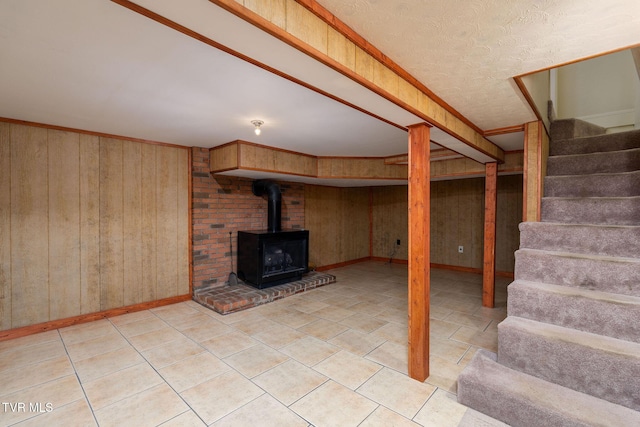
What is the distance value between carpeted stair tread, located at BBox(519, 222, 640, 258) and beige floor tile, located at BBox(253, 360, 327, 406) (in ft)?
6.71

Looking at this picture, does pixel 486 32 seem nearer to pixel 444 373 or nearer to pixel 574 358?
pixel 574 358

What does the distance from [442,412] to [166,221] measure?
3.66 meters

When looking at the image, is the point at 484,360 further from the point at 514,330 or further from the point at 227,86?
the point at 227,86

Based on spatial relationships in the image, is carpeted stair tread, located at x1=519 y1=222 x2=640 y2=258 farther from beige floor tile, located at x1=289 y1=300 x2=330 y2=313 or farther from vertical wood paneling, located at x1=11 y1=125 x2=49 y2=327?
vertical wood paneling, located at x1=11 y1=125 x2=49 y2=327

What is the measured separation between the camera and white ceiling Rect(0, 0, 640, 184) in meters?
1.17

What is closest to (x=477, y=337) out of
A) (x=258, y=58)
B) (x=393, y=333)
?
(x=393, y=333)

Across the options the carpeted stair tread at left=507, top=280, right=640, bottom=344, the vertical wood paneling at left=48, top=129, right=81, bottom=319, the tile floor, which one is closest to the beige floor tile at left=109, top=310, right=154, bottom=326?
the tile floor

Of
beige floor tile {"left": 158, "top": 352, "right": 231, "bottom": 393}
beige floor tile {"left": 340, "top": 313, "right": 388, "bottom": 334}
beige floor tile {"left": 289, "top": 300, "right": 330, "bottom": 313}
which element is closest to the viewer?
beige floor tile {"left": 158, "top": 352, "right": 231, "bottom": 393}

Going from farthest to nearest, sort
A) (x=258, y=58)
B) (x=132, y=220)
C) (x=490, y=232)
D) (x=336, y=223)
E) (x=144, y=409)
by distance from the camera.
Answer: (x=336, y=223)
(x=490, y=232)
(x=132, y=220)
(x=144, y=409)
(x=258, y=58)

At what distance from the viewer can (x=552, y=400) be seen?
5.17 ft

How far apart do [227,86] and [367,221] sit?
5672mm

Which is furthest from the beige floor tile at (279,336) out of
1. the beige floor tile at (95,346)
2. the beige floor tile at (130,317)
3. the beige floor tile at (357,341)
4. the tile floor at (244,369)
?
the beige floor tile at (130,317)

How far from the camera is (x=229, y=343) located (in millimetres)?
2783

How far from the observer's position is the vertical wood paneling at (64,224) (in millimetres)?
3031
